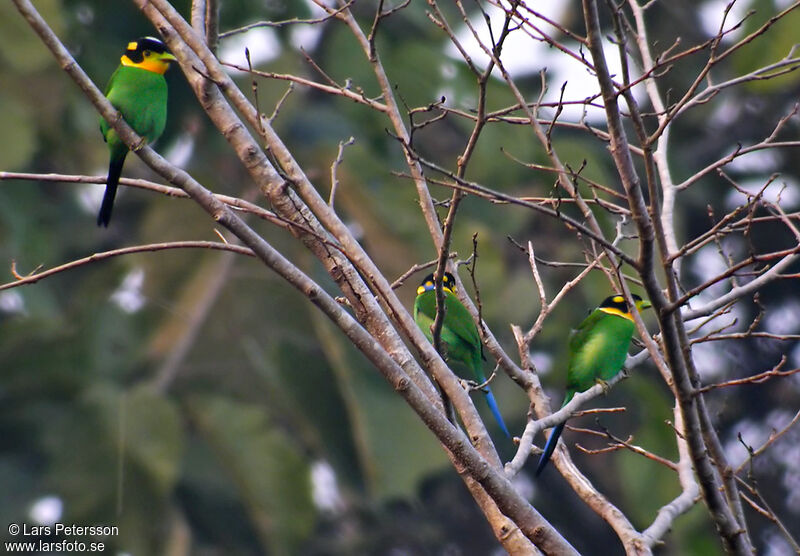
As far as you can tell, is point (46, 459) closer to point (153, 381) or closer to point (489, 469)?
point (153, 381)

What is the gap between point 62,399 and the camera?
7.82m

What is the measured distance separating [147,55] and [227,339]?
422 cm

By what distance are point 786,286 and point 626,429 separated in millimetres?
2126

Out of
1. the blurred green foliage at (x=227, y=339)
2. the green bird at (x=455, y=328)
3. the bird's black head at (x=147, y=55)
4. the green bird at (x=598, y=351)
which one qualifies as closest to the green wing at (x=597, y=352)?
the green bird at (x=598, y=351)

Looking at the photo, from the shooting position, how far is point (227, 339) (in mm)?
Answer: 8445

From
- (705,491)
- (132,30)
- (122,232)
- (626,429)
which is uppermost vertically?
(122,232)

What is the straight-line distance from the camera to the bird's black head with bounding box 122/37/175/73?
14.7 ft

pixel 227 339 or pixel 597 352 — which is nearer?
pixel 597 352

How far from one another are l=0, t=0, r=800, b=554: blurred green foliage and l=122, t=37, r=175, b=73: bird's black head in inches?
85.7

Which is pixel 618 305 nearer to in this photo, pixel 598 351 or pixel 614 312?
pixel 614 312

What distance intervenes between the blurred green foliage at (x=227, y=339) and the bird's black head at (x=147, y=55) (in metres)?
2.18

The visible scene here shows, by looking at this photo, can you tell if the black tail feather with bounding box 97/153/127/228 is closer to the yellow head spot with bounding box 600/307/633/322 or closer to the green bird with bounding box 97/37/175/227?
the green bird with bounding box 97/37/175/227

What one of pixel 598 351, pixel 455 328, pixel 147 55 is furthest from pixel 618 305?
pixel 147 55

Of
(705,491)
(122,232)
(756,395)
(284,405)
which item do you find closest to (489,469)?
(705,491)
